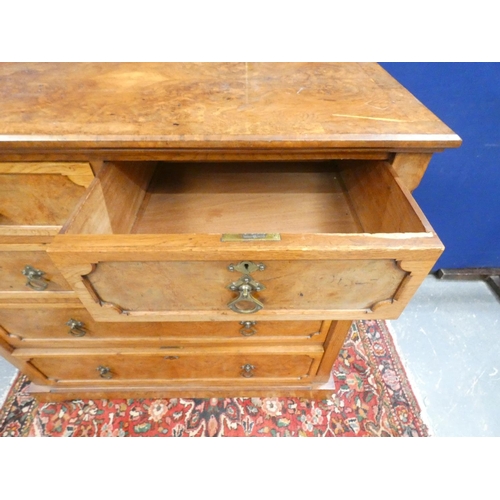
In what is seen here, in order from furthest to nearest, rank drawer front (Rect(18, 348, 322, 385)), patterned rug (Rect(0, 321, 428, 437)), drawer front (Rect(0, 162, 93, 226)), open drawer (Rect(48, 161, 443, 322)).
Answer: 1. patterned rug (Rect(0, 321, 428, 437))
2. drawer front (Rect(18, 348, 322, 385))
3. drawer front (Rect(0, 162, 93, 226))
4. open drawer (Rect(48, 161, 443, 322))

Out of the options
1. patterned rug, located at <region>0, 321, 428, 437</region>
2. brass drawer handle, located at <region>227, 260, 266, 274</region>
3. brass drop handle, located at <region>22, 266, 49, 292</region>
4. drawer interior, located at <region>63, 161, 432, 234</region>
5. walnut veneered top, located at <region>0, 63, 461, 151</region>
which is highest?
walnut veneered top, located at <region>0, 63, 461, 151</region>

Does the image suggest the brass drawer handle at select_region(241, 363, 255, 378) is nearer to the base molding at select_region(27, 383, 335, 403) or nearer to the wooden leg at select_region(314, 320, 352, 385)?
the base molding at select_region(27, 383, 335, 403)

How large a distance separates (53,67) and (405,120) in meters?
0.73

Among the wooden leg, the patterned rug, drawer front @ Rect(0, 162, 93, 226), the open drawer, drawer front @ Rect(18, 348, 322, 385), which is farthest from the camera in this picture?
the patterned rug

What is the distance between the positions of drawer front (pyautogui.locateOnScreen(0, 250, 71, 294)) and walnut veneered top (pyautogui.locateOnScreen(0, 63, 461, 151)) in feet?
0.67

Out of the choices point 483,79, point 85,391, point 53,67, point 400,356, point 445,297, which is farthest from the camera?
point 445,297

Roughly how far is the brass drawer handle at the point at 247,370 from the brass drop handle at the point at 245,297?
17.0 inches

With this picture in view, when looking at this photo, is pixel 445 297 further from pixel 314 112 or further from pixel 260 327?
pixel 314 112

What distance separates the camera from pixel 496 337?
114cm

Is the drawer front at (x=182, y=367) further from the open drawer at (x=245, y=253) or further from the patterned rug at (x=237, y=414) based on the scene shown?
the open drawer at (x=245, y=253)

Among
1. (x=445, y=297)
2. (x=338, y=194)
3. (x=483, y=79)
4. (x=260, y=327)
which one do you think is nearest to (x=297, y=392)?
(x=260, y=327)

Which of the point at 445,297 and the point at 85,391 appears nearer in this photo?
the point at 85,391

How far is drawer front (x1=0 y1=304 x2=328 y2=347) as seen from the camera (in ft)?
2.41

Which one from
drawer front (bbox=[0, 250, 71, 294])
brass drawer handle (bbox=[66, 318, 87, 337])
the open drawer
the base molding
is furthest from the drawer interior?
the base molding
